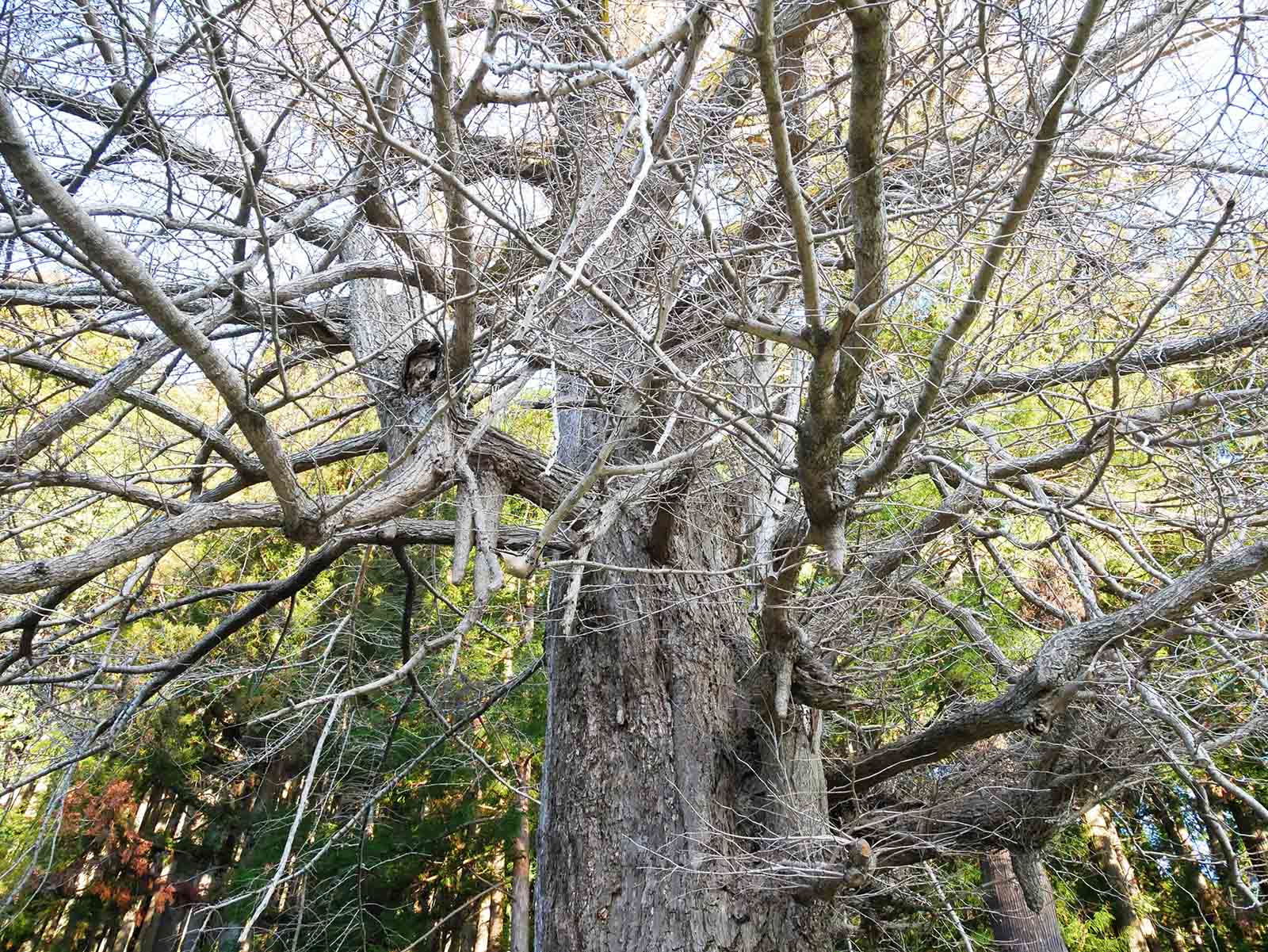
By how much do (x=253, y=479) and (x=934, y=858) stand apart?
362cm

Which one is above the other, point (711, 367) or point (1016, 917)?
point (711, 367)

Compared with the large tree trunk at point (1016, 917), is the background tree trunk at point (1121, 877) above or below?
above

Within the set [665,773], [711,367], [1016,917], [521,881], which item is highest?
[711,367]

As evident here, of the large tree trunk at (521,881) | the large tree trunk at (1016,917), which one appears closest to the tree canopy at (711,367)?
the large tree trunk at (1016,917)

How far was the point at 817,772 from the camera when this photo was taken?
3.93 m

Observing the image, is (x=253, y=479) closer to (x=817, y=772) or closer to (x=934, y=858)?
(x=817, y=772)

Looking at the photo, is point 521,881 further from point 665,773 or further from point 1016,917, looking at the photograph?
point 665,773

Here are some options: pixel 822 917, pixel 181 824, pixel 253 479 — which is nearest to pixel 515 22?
pixel 253 479

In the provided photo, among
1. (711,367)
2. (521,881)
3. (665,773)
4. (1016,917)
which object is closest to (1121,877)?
(1016,917)

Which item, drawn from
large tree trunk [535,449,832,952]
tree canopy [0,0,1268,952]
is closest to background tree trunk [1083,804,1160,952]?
tree canopy [0,0,1268,952]

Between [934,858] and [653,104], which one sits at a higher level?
[653,104]

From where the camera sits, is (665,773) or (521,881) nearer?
(665,773)

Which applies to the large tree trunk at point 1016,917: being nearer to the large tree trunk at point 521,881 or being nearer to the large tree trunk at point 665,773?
the large tree trunk at point 665,773

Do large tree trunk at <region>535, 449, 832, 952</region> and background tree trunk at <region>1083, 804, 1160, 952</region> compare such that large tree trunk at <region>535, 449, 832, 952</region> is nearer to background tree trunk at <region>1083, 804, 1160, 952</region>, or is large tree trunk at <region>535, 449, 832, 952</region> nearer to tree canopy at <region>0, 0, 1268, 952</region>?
tree canopy at <region>0, 0, 1268, 952</region>
